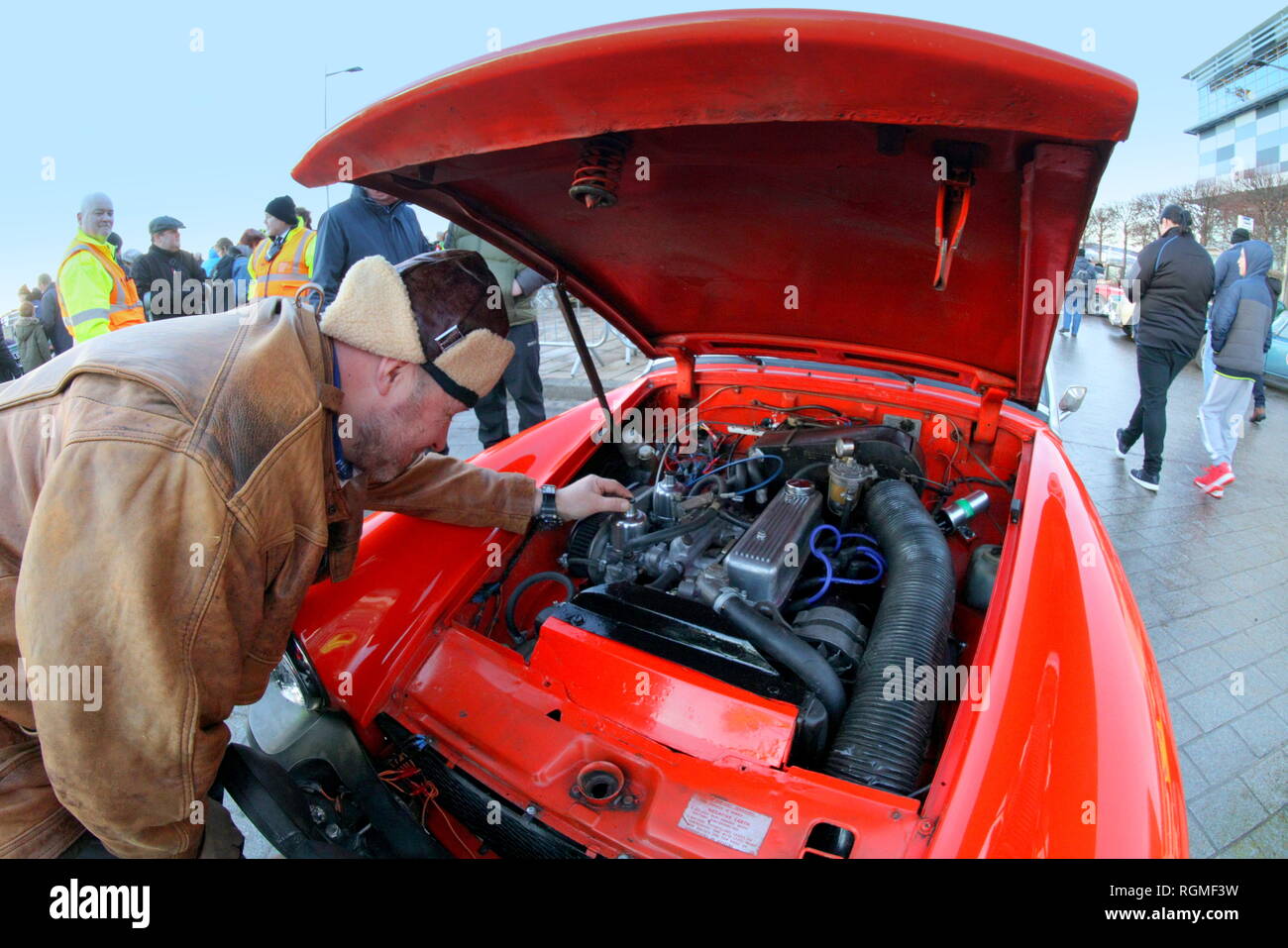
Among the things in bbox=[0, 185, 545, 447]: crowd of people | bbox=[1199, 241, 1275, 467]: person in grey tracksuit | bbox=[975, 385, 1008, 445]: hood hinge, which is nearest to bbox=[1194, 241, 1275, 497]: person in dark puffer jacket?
bbox=[1199, 241, 1275, 467]: person in grey tracksuit

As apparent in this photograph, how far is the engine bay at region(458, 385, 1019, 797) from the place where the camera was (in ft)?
4.55

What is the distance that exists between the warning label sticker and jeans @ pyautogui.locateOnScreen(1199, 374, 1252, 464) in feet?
18.4

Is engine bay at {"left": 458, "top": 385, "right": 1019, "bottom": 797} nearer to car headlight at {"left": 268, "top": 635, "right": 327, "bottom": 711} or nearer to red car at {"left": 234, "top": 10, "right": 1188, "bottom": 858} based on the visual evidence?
red car at {"left": 234, "top": 10, "right": 1188, "bottom": 858}

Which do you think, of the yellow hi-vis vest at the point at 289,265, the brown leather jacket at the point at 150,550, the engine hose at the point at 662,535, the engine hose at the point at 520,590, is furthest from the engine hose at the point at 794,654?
the yellow hi-vis vest at the point at 289,265

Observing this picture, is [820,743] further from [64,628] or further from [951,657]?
[64,628]

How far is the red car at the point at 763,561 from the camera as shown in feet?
3.27

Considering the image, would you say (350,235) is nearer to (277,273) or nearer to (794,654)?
(277,273)

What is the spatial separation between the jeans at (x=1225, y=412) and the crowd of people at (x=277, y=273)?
516 cm

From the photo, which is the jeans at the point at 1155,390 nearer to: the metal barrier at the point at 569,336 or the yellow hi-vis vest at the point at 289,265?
the metal barrier at the point at 569,336

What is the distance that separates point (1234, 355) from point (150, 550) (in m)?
6.69

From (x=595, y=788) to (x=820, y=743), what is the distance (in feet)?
1.54

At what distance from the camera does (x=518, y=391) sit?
479cm
